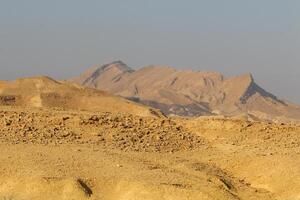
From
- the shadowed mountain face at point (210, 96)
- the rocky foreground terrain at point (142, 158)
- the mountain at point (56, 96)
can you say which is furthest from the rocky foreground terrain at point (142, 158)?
the shadowed mountain face at point (210, 96)

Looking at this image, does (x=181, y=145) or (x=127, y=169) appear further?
(x=181, y=145)

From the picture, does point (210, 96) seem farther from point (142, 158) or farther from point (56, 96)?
point (142, 158)

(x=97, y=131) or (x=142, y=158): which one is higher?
(x=142, y=158)

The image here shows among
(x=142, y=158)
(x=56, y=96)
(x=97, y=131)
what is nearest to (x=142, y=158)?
(x=142, y=158)

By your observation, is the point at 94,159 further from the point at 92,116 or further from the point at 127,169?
the point at 92,116

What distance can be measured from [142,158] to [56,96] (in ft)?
110

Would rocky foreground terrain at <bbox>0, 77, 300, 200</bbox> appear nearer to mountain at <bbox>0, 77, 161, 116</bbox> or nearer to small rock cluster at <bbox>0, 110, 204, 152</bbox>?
small rock cluster at <bbox>0, 110, 204, 152</bbox>

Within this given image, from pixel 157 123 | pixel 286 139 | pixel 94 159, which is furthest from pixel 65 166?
pixel 286 139

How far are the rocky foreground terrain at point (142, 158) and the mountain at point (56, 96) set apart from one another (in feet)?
79.4

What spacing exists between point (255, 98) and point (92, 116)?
145 m

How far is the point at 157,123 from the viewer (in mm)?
27844

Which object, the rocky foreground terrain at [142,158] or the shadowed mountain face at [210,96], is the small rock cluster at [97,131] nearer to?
the rocky foreground terrain at [142,158]

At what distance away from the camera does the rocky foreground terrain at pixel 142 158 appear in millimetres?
19062

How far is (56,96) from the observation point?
55594 mm
